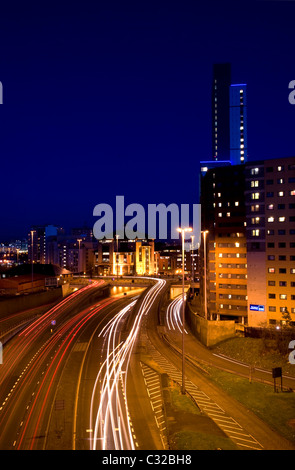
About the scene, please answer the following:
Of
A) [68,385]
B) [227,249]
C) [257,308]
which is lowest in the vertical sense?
[68,385]

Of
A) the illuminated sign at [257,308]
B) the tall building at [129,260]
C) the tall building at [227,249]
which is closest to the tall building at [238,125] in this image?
the tall building at [129,260]

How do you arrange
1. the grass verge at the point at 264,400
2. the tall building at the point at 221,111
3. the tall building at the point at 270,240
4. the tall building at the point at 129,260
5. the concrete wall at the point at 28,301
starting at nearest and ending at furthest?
the grass verge at the point at 264,400 < the tall building at the point at 270,240 < the concrete wall at the point at 28,301 < the tall building at the point at 221,111 < the tall building at the point at 129,260

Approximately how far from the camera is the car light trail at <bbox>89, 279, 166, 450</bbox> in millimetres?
20125

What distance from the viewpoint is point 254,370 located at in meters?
32.3

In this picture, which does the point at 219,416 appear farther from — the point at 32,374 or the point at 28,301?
the point at 28,301

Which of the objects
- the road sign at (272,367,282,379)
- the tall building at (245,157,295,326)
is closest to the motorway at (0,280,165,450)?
the road sign at (272,367,282,379)

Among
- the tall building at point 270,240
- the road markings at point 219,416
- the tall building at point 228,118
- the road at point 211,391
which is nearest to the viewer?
the road markings at point 219,416

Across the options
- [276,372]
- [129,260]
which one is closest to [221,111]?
[129,260]

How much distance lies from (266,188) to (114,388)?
33518 millimetres

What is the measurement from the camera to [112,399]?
2597 cm

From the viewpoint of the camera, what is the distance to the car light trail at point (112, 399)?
20.1 meters

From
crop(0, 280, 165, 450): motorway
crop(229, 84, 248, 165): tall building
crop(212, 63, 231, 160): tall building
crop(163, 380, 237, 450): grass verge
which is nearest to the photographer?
crop(163, 380, 237, 450): grass verge

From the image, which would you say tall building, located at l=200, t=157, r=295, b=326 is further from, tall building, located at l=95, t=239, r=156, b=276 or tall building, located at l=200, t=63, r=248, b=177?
tall building, located at l=95, t=239, r=156, b=276

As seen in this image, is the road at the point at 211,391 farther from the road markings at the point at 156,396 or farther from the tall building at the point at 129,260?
the tall building at the point at 129,260
